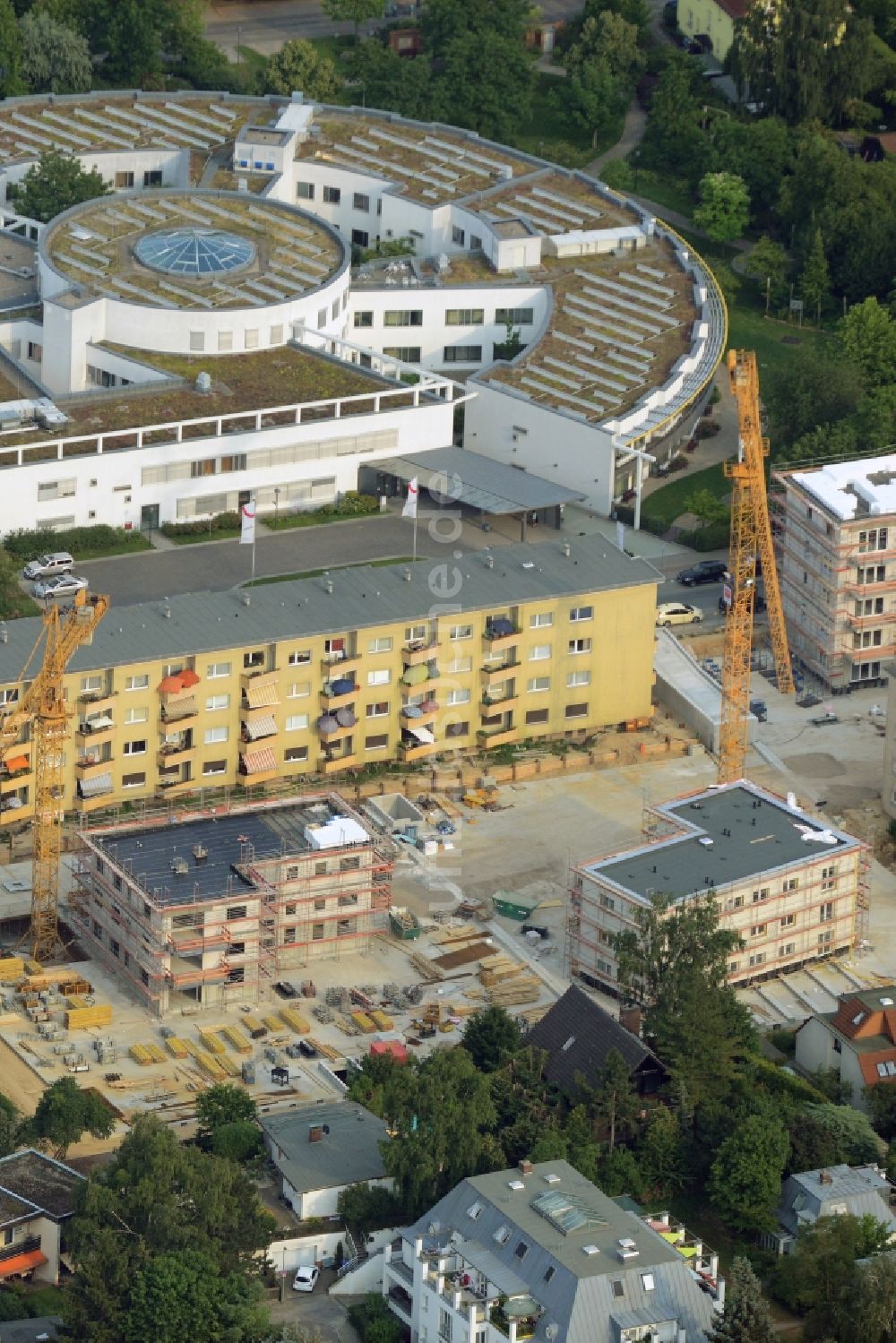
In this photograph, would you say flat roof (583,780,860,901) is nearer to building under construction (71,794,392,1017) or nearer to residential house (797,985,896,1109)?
residential house (797,985,896,1109)

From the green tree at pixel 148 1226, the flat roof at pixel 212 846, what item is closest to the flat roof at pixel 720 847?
the flat roof at pixel 212 846

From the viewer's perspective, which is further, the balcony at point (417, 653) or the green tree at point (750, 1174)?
the balcony at point (417, 653)

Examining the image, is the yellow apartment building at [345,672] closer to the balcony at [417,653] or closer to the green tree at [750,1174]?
the balcony at [417,653]

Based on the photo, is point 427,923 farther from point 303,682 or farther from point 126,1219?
point 126,1219

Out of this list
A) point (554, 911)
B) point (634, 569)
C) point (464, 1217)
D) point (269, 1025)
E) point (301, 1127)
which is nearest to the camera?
point (464, 1217)

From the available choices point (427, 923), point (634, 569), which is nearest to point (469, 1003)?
point (427, 923)

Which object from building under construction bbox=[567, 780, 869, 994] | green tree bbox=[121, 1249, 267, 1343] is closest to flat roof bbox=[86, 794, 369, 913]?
building under construction bbox=[567, 780, 869, 994]

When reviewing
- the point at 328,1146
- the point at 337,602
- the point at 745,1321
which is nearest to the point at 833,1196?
the point at 745,1321
